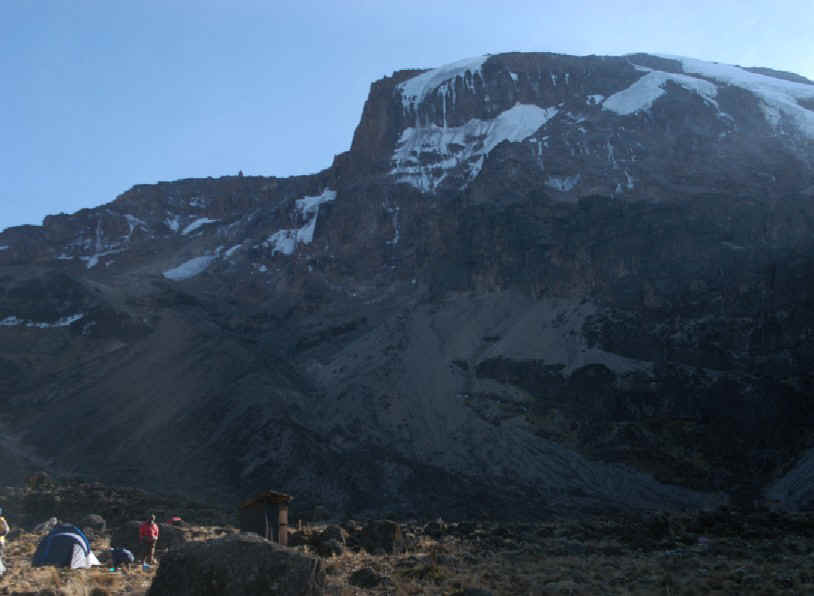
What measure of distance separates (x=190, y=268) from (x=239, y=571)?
13628 cm

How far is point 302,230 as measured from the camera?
141 meters

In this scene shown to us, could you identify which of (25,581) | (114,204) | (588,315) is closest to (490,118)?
(588,315)

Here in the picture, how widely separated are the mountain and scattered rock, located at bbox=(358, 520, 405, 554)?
102 ft

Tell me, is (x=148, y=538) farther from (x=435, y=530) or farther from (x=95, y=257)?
(x=95, y=257)

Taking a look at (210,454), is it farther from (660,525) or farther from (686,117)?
(686,117)

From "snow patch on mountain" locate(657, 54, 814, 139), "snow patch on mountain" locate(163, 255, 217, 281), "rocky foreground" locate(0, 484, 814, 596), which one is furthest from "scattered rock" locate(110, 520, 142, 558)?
"snow patch on mountain" locate(657, 54, 814, 139)

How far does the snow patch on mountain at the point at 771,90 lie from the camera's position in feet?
436

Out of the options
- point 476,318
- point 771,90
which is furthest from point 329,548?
Result: point 771,90

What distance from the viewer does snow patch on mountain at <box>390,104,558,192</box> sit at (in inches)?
5433

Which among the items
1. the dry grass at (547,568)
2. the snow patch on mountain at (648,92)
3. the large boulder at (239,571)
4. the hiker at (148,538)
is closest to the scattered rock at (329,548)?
the dry grass at (547,568)

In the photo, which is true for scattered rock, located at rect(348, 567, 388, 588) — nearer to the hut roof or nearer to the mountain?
the hut roof

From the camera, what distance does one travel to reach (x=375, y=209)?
131 metres

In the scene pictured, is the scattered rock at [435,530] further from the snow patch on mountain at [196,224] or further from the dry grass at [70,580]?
the snow patch on mountain at [196,224]

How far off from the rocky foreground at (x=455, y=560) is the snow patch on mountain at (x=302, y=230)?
343ft
